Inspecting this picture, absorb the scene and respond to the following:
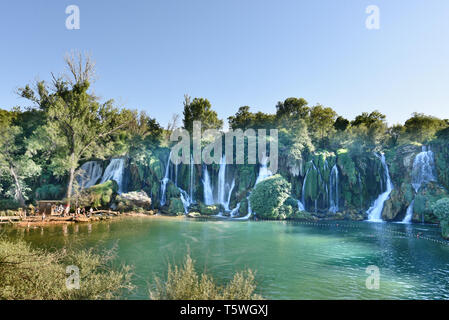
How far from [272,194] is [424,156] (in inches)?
848

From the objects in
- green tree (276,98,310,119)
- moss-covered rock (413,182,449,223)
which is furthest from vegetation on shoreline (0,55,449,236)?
green tree (276,98,310,119)

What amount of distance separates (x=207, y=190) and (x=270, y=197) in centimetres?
1262

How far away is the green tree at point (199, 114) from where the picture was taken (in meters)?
56.8

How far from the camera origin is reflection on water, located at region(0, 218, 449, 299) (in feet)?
34.6

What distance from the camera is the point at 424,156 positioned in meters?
34.8

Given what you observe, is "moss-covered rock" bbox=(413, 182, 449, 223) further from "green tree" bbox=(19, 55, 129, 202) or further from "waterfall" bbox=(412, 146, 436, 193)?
"green tree" bbox=(19, 55, 129, 202)

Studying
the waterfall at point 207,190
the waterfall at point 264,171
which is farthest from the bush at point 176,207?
the waterfall at point 264,171

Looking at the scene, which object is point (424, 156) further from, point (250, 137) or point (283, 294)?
point (283, 294)

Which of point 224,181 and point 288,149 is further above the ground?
point 288,149

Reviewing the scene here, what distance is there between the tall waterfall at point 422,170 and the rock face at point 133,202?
115 feet

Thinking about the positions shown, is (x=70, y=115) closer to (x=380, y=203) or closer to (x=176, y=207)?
(x=176, y=207)

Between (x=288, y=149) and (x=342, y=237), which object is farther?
(x=288, y=149)
